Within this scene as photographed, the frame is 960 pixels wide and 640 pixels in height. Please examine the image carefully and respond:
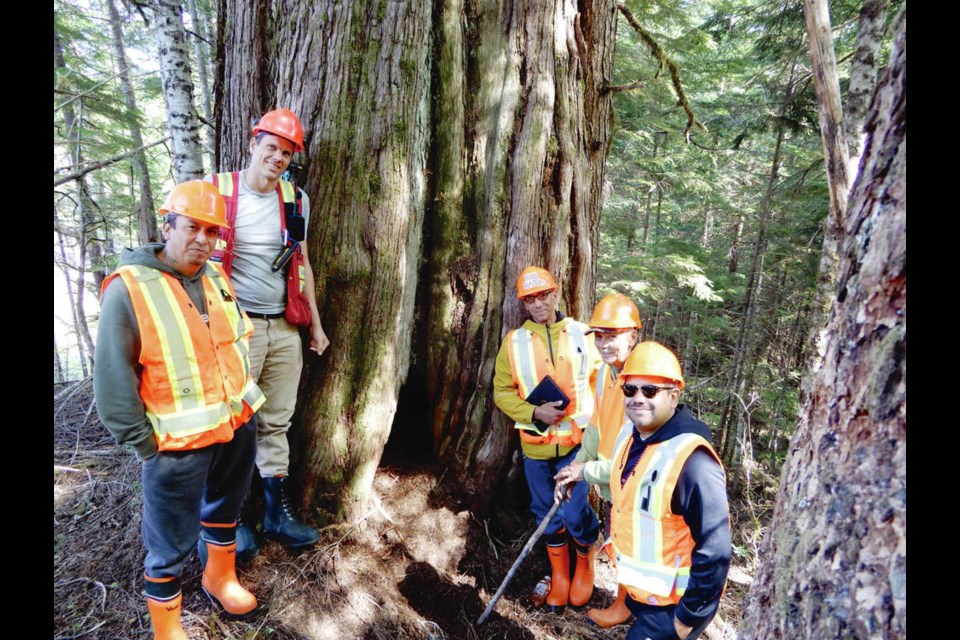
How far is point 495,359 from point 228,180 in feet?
8.04

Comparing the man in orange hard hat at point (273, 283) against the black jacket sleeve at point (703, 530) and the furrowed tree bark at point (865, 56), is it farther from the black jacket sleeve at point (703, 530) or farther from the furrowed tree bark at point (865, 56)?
the furrowed tree bark at point (865, 56)

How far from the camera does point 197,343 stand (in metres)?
2.39

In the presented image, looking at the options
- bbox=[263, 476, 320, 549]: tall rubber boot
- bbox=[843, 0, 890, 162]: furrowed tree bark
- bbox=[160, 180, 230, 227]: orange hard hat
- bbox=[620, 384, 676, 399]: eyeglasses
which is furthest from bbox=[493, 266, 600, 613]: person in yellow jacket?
bbox=[843, 0, 890, 162]: furrowed tree bark

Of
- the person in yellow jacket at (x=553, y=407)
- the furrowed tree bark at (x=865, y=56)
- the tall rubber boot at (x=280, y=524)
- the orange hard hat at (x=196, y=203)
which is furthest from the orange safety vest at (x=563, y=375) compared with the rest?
the furrowed tree bark at (x=865, y=56)

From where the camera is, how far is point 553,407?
363 cm

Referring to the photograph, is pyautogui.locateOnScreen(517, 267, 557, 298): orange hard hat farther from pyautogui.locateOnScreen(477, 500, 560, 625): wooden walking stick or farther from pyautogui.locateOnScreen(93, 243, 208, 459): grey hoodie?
pyautogui.locateOnScreen(93, 243, 208, 459): grey hoodie

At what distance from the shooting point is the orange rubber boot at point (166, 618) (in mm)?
2502

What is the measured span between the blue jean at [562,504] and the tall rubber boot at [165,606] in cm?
247

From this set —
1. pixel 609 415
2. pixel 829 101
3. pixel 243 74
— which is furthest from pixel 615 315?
pixel 243 74

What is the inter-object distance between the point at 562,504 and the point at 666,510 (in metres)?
1.51

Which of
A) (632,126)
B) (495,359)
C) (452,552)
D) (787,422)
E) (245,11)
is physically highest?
(632,126)

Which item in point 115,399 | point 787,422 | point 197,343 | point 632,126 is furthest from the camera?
point 787,422

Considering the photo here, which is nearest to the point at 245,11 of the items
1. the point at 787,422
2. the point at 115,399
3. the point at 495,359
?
the point at 115,399

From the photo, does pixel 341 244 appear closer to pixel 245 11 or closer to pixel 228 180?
pixel 228 180
